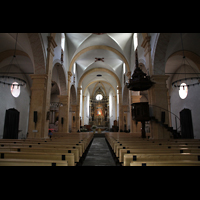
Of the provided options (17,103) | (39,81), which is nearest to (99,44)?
(39,81)

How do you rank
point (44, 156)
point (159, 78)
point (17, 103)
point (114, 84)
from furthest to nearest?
point (114, 84)
point (17, 103)
point (159, 78)
point (44, 156)

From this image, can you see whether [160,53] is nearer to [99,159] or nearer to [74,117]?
[99,159]

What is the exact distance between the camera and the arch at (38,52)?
24.6 feet

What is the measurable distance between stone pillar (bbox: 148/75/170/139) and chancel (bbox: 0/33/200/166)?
5 cm

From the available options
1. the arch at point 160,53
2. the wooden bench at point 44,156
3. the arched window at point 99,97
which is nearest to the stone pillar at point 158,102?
the arch at point 160,53

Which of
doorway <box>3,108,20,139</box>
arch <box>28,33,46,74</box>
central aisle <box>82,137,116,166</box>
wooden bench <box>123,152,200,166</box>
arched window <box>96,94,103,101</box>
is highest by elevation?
arched window <box>96,94,103,101</box>

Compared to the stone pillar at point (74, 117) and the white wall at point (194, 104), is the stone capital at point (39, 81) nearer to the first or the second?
the white wall at point (194, 104)

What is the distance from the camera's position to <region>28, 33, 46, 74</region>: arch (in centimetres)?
751

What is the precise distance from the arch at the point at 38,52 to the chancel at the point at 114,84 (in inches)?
1.8

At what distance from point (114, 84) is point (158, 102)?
16775 millimetres

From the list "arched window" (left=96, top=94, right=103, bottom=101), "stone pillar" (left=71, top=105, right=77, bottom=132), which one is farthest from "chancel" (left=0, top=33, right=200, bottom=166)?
"arched window" (left=96, top=94, right=103, bottom=101)

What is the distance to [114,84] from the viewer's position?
2469 centimetres

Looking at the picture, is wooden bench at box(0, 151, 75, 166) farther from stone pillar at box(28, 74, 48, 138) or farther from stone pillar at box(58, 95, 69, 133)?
stone pillar at box(58, 95, 69, 133)
